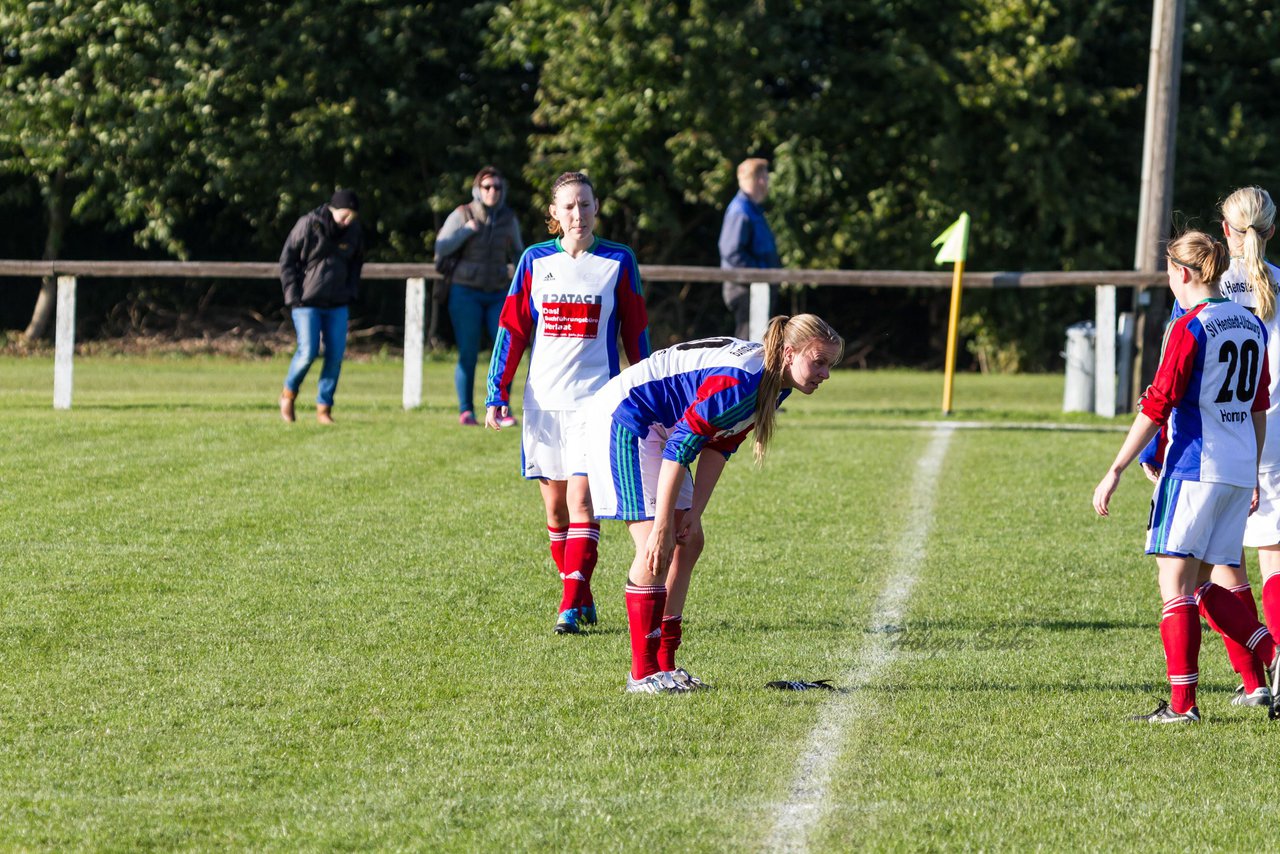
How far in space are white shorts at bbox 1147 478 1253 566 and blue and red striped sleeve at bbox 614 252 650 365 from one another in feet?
7.85

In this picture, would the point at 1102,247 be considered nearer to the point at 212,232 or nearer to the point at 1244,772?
the point at 212,232

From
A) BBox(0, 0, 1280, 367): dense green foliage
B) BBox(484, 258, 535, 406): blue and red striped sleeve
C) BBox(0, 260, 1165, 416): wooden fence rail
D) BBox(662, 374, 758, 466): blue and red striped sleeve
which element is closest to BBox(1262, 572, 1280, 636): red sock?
BBox(662, 374, 758, 466): blue and red striped sleeve

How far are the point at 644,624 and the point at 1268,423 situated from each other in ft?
7.42

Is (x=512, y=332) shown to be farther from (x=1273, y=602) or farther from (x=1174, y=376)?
(x=1273, y=602)

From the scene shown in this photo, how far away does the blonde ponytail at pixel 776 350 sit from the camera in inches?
216

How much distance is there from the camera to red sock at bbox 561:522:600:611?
7043 millimetres

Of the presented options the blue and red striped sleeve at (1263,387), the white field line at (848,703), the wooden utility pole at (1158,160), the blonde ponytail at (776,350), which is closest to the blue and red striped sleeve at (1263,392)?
the blue and red striped sleeve at (1263,387)

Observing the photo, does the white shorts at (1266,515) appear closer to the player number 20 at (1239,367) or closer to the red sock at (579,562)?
the player number 20 at (1239,367)

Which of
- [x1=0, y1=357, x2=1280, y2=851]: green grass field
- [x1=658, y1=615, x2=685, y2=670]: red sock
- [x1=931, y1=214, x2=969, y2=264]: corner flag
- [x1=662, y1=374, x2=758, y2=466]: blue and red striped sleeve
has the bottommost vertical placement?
[x1=0, y1=357, x2=1280, y2=851]: green grass field

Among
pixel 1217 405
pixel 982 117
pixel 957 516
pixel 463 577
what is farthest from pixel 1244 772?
pixel 982 117

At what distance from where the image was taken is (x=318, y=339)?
13359mm

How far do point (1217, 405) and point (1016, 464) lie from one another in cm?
660

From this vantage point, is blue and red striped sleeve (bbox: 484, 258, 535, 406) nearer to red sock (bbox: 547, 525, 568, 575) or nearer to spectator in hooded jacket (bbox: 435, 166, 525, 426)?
red sock (bbox: 547, 525, 568, 575)

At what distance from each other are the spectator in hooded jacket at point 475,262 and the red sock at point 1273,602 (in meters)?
7.61
